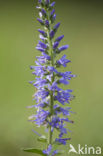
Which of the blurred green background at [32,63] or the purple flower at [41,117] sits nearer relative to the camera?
the purple flower at [41,117]

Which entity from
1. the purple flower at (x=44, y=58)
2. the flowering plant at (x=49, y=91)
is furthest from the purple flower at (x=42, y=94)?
the purple flower at (x=44, y=58)

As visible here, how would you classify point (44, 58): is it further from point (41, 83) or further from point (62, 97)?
point (62, 97)

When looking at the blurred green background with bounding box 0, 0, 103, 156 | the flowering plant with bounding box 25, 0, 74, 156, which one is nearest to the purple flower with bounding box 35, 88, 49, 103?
the flowering plant with bounding box 25, 0, 74, 156

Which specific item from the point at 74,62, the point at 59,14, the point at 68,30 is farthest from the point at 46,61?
the point at 59,14

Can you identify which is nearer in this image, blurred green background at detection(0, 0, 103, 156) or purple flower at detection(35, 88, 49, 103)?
purple flower at detection(35, 88, 49, 103)

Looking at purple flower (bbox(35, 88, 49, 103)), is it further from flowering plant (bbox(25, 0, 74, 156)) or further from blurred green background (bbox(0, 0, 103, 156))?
blurred green background (bbox(0, 0, 103, 156))

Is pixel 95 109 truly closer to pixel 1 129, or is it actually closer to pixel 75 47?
pixel 1 129

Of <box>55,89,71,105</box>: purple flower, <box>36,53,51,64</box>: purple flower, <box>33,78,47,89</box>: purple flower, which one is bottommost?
<box>55,89,71,105</box>: purple flower

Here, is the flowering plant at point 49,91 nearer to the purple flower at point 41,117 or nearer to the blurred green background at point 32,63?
the purple flower at point 41,117
